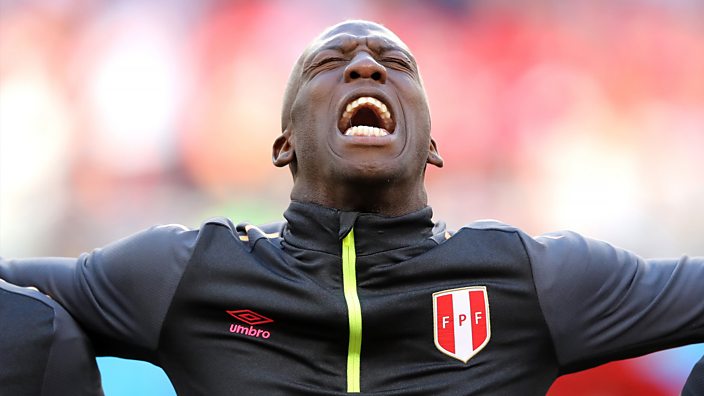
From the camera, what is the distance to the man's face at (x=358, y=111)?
209 cm

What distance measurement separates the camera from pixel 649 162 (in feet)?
17.6

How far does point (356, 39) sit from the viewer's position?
7.38 ft

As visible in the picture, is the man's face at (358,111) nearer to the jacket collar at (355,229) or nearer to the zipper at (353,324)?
the jacket collar at (355,229)

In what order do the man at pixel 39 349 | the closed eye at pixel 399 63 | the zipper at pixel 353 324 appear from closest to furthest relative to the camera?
the man at pixel 39 349 → the zipper at pixel 353 324 → the closed eye at pixel 399 63

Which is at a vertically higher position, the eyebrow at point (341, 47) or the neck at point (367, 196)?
the eyebrow at point (341, 47)

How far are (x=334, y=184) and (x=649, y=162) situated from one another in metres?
3.67

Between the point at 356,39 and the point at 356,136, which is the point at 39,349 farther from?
the point at 356,39

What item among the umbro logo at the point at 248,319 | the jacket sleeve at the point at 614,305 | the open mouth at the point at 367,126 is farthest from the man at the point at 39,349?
the jacket sleeve at the point at 614,305

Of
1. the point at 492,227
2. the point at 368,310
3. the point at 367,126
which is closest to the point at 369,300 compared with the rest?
the point at 368,310

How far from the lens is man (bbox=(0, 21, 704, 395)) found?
76.8 inches

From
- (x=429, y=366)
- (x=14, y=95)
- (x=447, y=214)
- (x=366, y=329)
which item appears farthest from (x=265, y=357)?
(x=14, y=95)

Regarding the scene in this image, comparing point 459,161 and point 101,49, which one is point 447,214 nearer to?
point 459,161

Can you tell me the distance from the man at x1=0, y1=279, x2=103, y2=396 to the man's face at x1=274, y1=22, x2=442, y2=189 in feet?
2.06

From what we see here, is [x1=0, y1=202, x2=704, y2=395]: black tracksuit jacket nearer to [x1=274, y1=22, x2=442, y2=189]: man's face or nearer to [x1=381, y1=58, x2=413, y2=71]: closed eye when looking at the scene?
[x1=274, y1=22, x2=442, y2=189]: man's face
